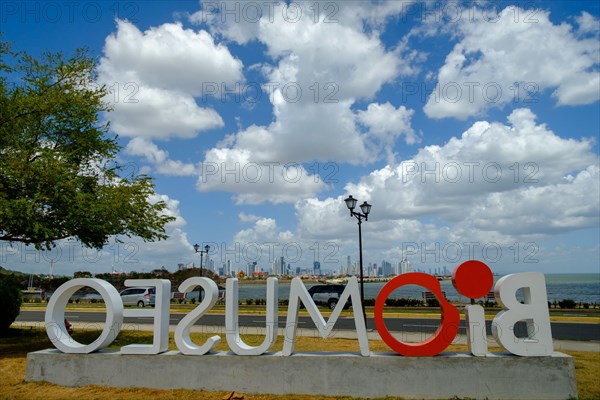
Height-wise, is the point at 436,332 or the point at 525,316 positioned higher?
the point at 525,316

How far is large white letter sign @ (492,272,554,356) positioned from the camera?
31.9 ft

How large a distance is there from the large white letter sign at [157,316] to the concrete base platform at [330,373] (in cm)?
18

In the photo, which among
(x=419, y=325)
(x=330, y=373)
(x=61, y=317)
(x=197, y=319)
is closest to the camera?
(x=330, y=373)

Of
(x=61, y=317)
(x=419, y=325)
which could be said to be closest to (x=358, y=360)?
(x=61, y=317)

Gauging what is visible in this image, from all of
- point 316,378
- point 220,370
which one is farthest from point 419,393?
point 220,370

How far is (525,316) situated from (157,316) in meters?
8.41

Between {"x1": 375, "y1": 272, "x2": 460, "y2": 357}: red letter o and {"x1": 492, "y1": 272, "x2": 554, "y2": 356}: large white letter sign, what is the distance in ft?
3.25

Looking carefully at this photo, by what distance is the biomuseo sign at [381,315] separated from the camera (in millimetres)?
9781

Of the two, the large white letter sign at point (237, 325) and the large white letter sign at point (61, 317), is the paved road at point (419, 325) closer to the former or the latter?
the large white letter sign at point (237, 325)

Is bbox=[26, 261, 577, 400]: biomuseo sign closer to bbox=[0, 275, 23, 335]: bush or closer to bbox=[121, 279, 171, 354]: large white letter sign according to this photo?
bbox=[121, 279, 171, 354]: large white letter sign

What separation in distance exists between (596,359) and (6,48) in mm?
23473

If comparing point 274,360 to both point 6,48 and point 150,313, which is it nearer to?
point 150,313

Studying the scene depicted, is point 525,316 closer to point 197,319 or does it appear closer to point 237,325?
point 237,325

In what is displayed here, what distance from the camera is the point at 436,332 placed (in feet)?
32.5
